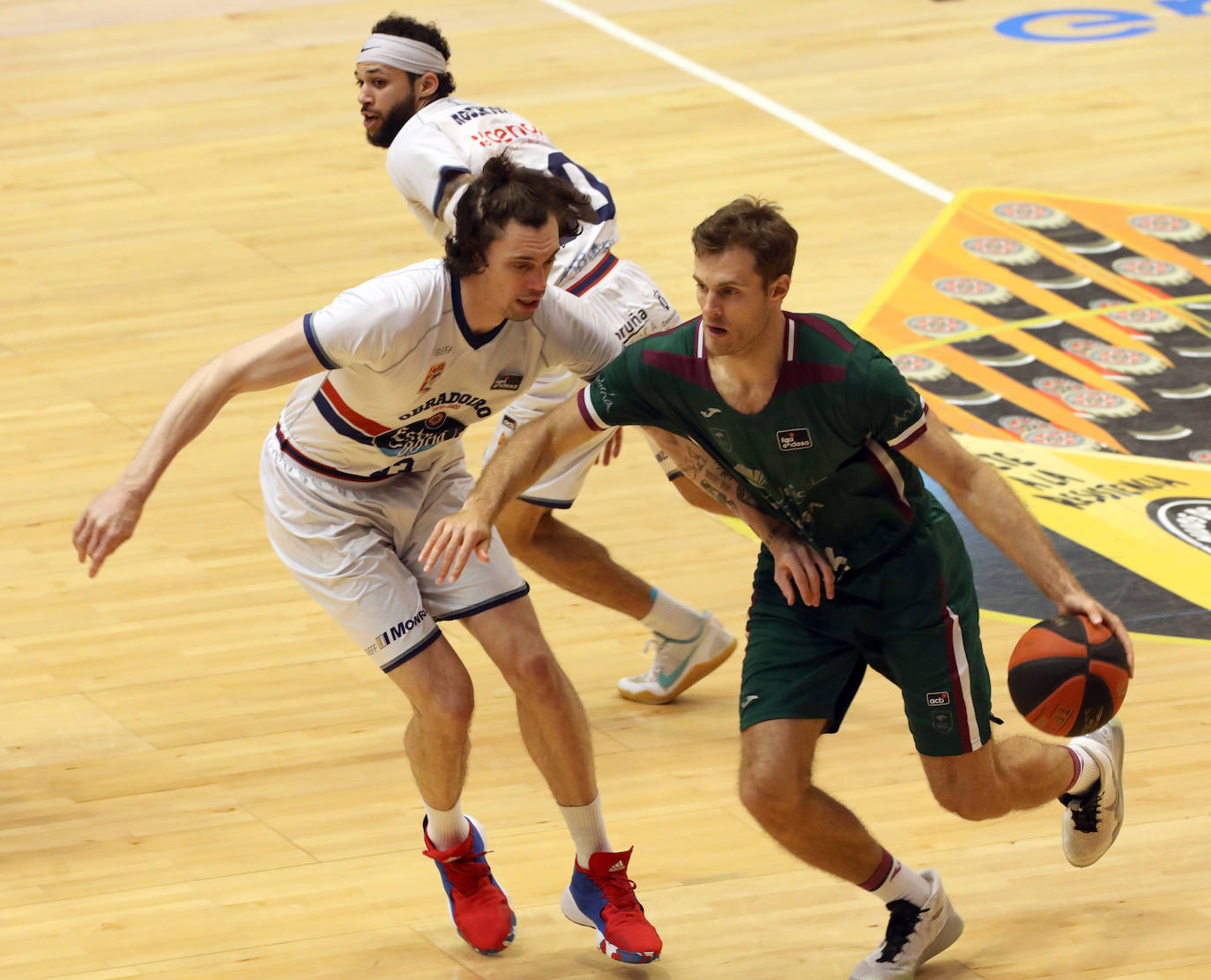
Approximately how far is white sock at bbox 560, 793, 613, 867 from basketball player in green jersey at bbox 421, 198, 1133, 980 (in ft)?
1.69

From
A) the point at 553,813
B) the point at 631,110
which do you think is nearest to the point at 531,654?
the point at 553,813

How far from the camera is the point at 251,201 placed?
11.3 m

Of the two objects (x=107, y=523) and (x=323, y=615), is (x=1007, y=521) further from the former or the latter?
(x=323, y=615)

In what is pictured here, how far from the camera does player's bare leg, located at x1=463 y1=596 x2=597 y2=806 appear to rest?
4793 mm

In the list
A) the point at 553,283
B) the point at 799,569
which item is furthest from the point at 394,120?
the point at 799,569

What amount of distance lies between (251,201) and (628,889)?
286 inches

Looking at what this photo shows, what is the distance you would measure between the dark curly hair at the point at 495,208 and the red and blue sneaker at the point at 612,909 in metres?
1.53


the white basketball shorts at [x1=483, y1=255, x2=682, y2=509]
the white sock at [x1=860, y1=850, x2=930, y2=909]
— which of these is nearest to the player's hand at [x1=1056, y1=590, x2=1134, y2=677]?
the white sock at [x1=860, y1=850, x2=930, y2=909]

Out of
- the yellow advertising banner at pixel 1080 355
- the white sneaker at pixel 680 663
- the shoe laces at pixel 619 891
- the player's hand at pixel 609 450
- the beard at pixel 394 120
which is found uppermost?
the beard at pixel 394 120

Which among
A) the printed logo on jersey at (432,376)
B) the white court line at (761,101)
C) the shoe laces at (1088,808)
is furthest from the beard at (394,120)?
the white court line at (761,101)

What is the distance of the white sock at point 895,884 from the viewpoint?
4617 millimetres

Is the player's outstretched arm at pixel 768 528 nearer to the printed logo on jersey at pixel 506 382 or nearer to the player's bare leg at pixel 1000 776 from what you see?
the printed logo on jersey at pixel 506 382

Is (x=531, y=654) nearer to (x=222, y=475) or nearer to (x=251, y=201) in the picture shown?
(x=222, y=475)

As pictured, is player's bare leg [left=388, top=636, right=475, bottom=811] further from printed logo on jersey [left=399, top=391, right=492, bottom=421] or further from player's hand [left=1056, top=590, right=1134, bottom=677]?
player's hand [left=1056, top=590, right=1134, bottom=677]
